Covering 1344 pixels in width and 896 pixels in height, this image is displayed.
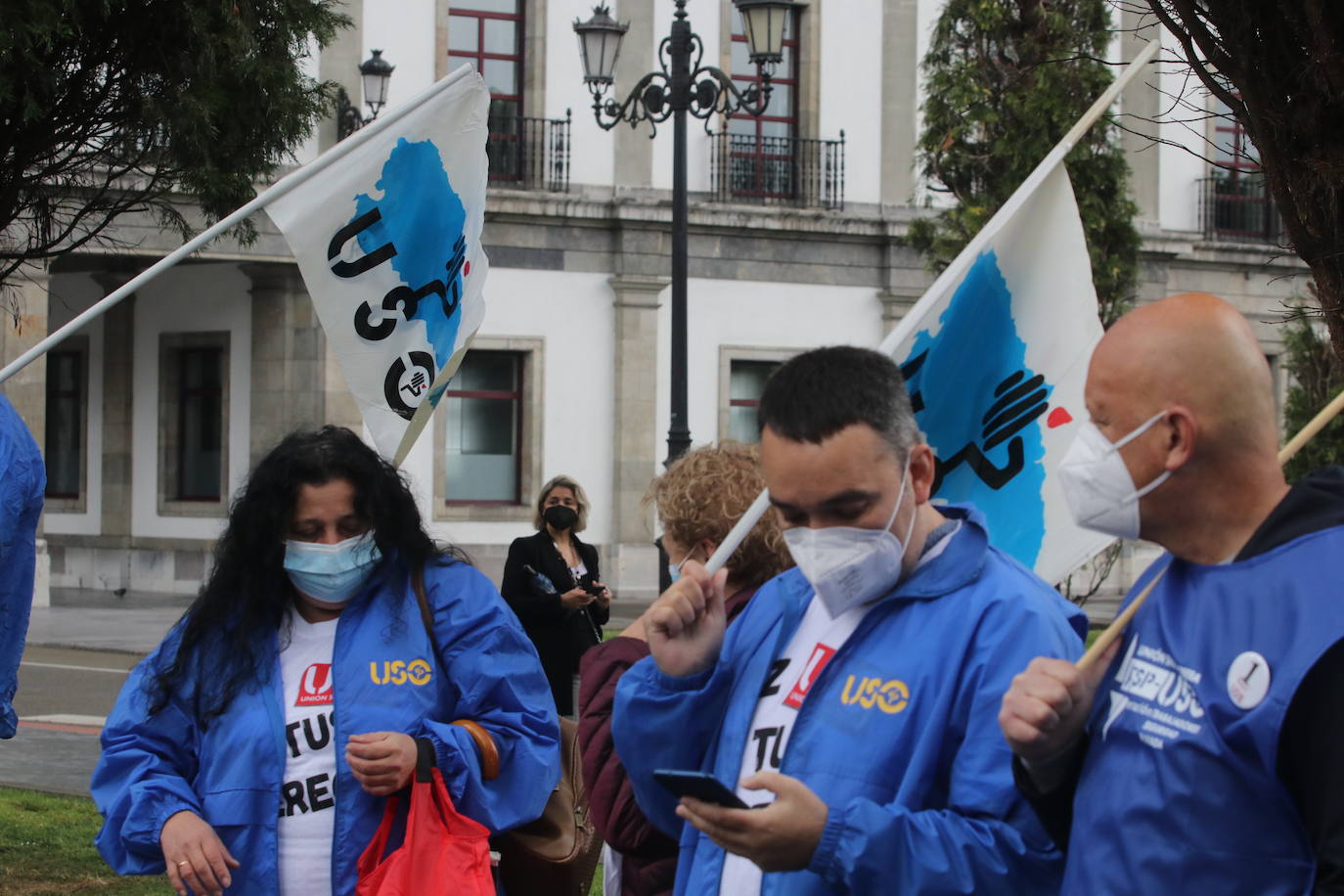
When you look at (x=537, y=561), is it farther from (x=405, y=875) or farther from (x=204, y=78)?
(x=405, y=875)

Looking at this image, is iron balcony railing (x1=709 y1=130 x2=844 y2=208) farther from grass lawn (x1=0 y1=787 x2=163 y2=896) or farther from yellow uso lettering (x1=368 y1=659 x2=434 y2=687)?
yellow uso lettering (x1=368 y1=659 x2=434 y2=687)

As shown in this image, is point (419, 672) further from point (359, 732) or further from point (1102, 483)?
point (1102, 483)

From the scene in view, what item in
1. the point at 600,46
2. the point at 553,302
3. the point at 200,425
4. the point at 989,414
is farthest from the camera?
the point at 200,425

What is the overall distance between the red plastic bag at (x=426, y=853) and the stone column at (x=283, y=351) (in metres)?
20.9

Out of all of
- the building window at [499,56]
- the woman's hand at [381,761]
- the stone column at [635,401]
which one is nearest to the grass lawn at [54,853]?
the woman's hand at [381,761]

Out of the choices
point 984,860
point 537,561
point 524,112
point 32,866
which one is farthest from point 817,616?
point 524,112

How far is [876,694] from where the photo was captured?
2576 mm

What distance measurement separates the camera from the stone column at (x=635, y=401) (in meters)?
25.3

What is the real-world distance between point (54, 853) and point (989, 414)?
501 cm

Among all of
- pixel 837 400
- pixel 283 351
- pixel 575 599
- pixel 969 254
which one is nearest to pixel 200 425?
pixel 283 351

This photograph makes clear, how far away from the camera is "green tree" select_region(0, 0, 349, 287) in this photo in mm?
6262

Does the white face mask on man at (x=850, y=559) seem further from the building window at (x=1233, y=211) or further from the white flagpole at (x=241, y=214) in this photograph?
the building window at (x=1233, y=211)

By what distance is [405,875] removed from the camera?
11.6 ft

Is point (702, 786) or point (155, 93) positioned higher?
point (155, 93)
